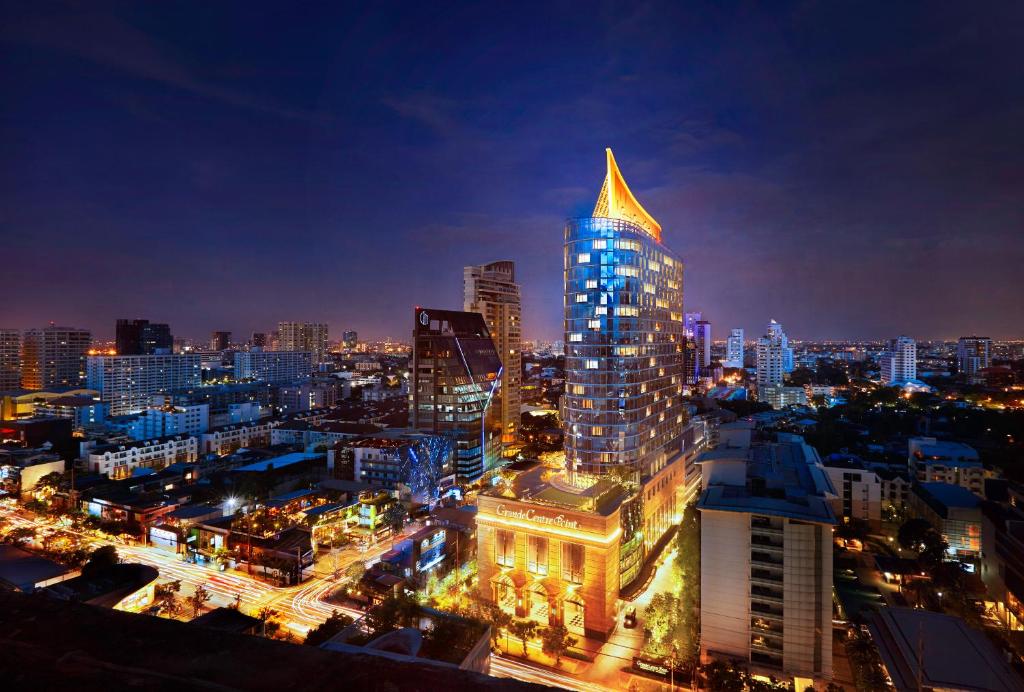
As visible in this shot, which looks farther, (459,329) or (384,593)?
(459,329)

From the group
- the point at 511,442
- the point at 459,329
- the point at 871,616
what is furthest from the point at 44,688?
the point at 511,442

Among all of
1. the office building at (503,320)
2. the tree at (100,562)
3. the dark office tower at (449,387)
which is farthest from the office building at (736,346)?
the tree at (100,562)

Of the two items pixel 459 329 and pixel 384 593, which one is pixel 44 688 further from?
pixel 459 329

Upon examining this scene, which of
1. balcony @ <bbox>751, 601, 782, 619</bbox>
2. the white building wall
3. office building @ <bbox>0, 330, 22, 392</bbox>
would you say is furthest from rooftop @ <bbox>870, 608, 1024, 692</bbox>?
office building @ <bbox>0, 330, 22, 392</bbox>

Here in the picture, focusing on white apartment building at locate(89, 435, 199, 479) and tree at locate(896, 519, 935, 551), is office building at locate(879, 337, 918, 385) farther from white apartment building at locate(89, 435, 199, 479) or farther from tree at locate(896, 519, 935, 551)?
→ white apartment building at locate(89, 435, 199, 479)

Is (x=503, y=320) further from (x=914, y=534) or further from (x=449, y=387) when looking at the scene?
(x=914, y=534)
